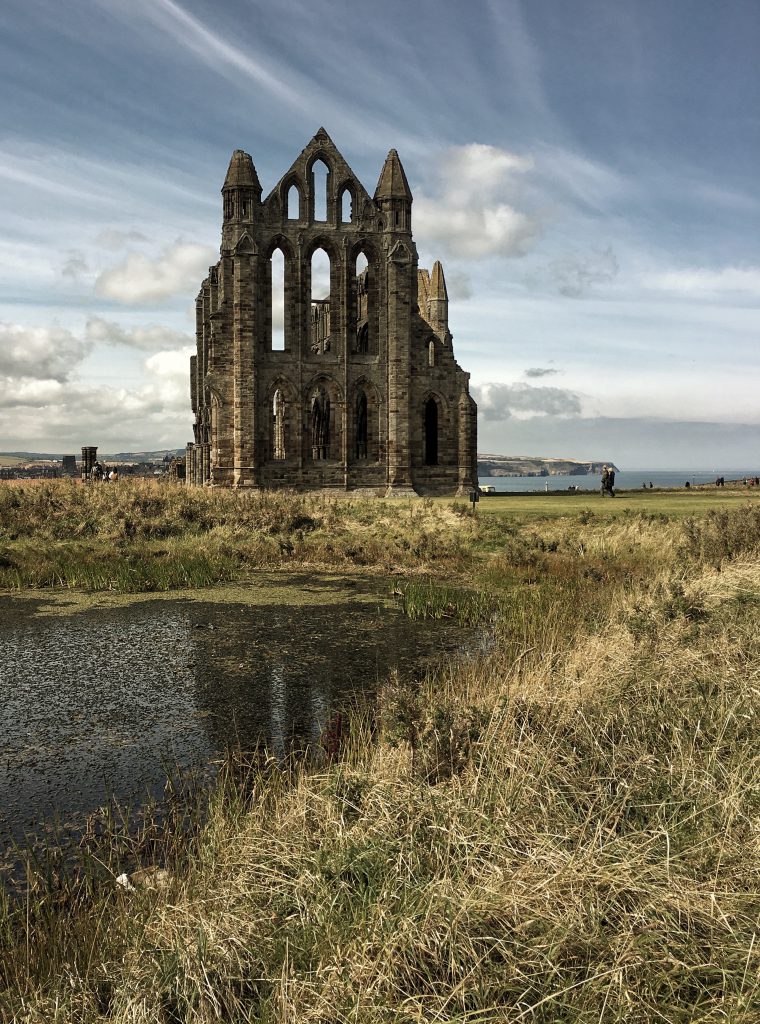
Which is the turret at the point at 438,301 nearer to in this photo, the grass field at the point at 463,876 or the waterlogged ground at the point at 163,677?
the waterlogged ground at the point at 163,677

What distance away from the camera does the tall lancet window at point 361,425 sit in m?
37.9

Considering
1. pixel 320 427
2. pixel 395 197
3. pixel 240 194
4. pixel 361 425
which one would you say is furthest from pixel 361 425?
pixel 240 194

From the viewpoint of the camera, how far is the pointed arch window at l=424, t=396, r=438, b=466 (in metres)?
37.8

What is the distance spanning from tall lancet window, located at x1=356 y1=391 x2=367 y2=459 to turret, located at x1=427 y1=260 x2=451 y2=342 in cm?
1265

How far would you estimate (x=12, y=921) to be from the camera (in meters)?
4.26

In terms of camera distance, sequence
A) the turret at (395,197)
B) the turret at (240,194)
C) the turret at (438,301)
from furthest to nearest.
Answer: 1. the turret at (438,301)
2. the turret at (395,197)
3. the turret at (240,194)

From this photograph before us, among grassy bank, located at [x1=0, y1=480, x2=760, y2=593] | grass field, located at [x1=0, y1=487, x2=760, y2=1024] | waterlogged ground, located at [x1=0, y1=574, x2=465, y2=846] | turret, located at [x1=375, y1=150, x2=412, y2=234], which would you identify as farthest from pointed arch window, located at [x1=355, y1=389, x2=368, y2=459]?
grass field, located at [x1=0, y1=487, x2=760, y2=1024]

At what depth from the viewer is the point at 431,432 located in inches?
1508

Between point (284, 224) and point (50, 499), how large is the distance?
59.3 feet

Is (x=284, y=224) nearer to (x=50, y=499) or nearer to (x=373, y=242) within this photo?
(x=373, y=242)

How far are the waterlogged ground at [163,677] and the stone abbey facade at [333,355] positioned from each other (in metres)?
20.5

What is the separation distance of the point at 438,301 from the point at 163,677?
4485 cm

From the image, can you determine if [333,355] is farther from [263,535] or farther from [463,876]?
[463,876]

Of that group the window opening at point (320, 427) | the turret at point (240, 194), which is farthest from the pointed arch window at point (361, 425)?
the turret at point (240, 194)
